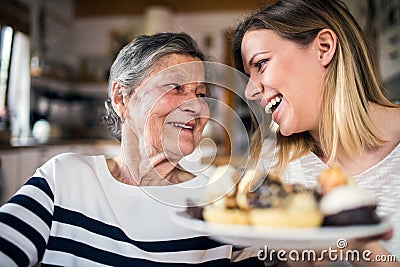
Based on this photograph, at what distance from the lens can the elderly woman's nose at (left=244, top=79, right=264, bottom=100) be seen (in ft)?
1.55

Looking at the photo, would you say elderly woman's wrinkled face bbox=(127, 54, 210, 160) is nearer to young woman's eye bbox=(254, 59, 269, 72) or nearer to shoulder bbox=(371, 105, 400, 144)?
young woman's eye bbox=(254, 59, 269, 72)

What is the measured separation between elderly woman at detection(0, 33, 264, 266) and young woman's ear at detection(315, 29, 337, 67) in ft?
0.45

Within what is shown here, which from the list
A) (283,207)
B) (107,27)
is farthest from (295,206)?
(107,27)

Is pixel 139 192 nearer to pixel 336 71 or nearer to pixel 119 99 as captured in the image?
pixel 119 99

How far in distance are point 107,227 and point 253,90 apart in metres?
0.24

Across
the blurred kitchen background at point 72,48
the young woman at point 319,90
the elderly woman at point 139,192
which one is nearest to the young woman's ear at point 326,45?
the young woman at point 319,90

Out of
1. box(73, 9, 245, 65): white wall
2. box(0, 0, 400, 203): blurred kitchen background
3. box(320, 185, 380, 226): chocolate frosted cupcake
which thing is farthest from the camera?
box(73, 9, 245, 65): white wall

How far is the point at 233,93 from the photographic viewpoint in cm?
49

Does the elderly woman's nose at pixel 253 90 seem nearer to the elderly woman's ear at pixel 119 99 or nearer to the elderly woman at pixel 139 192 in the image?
the elderly woman at pixel 139 192

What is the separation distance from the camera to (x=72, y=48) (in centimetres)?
322

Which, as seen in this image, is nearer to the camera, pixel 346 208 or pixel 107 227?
pixel 346 208

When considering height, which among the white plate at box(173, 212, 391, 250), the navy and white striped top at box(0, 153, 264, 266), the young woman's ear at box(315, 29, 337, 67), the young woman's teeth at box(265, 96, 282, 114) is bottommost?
the navy and white striped top at box(0, 153, 264, 266)

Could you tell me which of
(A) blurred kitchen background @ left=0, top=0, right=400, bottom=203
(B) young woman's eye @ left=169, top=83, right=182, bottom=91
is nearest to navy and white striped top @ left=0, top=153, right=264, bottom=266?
(B) young woman's eye @ left=169, top=83, right=182, bottom=91

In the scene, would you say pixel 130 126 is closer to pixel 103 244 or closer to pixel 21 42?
Answer: pixel 103 244
